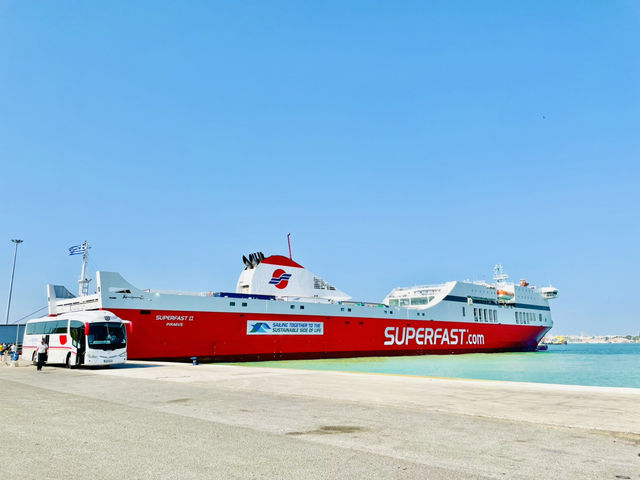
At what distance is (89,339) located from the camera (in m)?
21.2

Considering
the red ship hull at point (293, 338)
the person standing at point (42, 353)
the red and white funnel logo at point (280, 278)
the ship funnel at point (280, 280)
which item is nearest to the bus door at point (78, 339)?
the person standing at point (42, 353)

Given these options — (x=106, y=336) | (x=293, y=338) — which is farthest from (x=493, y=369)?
(x=106, y=336)

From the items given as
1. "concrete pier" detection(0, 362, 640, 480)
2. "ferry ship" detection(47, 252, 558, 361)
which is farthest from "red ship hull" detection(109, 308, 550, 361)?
"concrete pier" detection(0, 362, 640, 480)

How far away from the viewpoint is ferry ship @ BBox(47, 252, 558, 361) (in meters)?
29.6

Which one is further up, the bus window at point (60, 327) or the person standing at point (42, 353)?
the bus window at point (60, 327)

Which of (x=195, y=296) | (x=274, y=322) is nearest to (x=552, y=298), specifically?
(x=274, y=322)

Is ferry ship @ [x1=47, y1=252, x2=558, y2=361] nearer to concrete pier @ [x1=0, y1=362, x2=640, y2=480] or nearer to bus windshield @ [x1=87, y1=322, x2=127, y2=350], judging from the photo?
bus windshield @ [x1=87, y1=322, x2=127, y2=350]

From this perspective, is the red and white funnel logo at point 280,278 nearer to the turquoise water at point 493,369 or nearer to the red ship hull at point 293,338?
the red ship hull at point 293,338

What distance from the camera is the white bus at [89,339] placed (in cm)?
2111

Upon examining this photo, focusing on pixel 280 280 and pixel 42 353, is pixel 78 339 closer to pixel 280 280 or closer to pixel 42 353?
pixel 42 353

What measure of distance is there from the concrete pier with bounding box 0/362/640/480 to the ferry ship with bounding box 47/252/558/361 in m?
17.2

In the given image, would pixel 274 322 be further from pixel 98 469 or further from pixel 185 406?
pixel 98 469

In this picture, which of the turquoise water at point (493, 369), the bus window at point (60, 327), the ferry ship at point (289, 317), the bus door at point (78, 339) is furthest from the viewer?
the ferry ship at point (289, 317)

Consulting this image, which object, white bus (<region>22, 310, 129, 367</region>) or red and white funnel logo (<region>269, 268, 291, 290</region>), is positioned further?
red and white funnel logo (<region>269, 268, 291, 290</region>)
